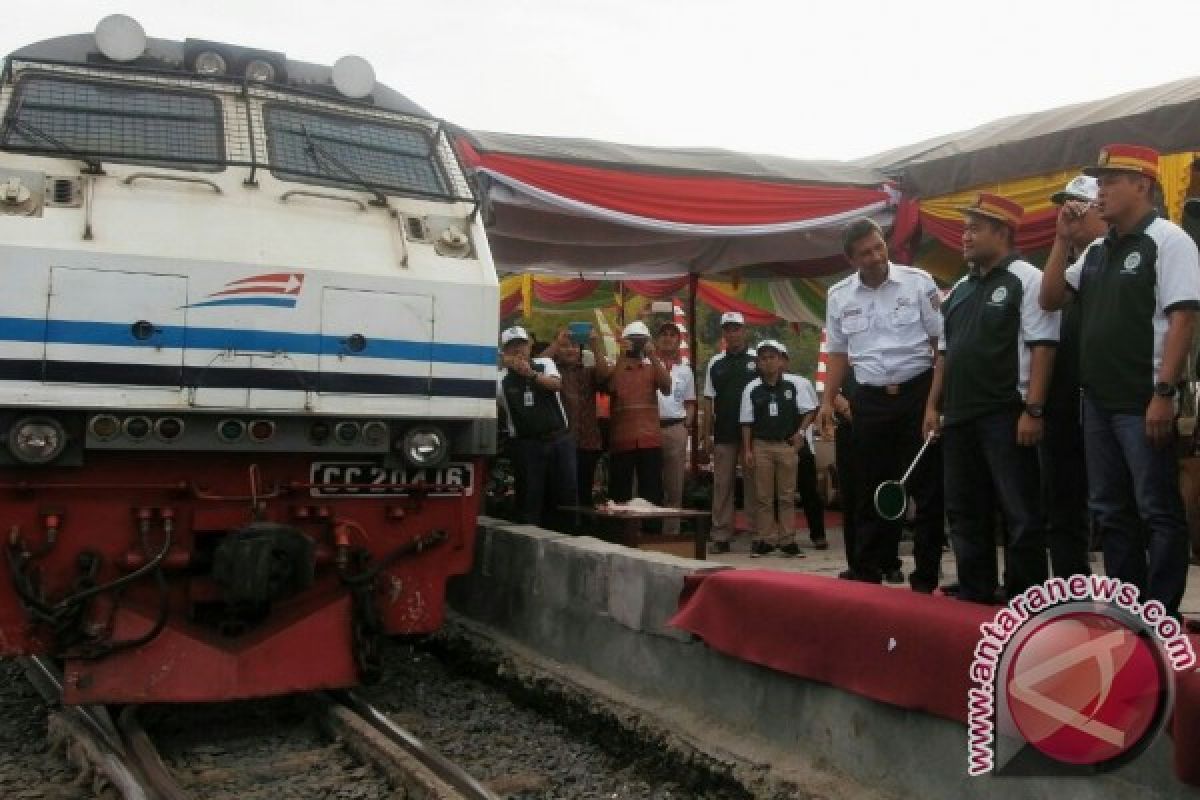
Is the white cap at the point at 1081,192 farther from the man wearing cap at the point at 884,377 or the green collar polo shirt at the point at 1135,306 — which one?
the man wearing cap at the point at 884,377

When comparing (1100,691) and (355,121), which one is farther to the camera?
(355,121)

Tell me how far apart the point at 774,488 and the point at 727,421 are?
0.70 m

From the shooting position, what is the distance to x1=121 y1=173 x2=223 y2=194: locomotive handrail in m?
5.03

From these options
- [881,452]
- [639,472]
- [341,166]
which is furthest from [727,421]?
[341,166]

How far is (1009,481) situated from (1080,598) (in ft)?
2.51

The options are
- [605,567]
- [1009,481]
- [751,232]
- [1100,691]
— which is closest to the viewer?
[1100,691]

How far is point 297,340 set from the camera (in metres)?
4.86

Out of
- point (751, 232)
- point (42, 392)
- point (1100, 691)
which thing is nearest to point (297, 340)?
point (42, 392)

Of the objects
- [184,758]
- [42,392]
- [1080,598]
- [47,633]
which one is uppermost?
[42,392]

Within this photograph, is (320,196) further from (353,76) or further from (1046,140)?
(1046,140)

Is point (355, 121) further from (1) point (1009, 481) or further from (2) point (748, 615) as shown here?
(1) point (1009, 481)

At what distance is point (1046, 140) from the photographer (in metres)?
8.39

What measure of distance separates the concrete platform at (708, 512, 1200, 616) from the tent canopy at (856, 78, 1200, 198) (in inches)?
111

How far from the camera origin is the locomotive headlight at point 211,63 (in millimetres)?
5832
